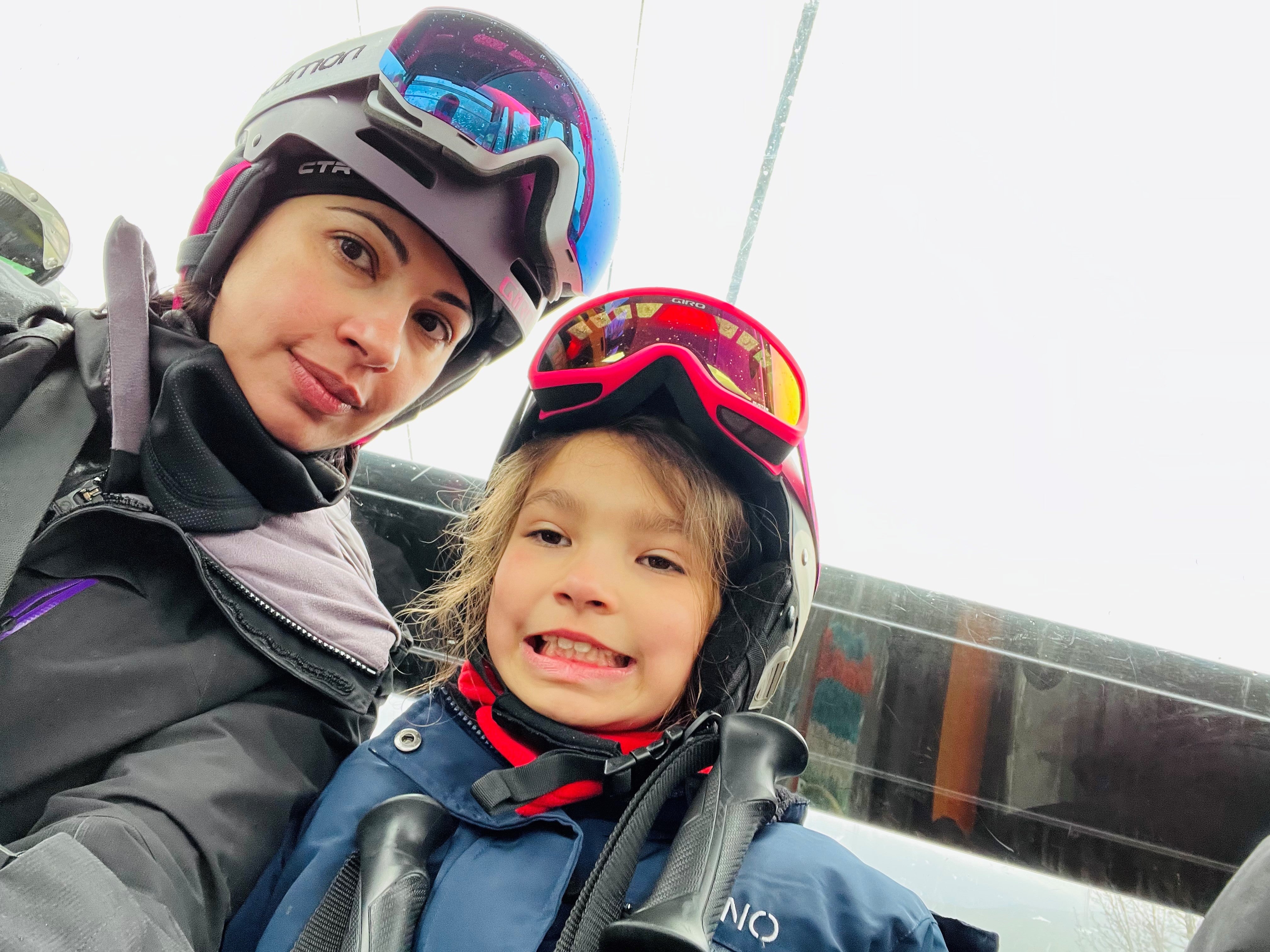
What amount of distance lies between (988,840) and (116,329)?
1.85 m

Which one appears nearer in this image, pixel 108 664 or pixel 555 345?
pixel 108 664

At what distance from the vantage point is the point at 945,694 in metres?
1.66

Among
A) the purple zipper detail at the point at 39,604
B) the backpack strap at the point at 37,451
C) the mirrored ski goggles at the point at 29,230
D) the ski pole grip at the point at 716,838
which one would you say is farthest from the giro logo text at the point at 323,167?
the mirrored ski goggles at the point at 29,230

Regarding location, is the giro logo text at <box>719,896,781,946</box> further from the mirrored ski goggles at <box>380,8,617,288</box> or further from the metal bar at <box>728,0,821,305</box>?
the metal bar at <box>728,0,821,305</box>

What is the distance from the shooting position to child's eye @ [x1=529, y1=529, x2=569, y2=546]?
1093 millimetres

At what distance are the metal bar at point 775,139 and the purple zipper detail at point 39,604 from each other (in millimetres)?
1375

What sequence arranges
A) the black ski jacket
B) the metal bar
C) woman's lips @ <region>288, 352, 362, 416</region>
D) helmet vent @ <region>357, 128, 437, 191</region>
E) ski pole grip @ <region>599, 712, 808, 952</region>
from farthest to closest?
the metal bar → helmet vent @ <region>357, 128, 437, 191</region> → woman's lips @ <region>288, 352, 362, 416</region> → the black ski jacket → ski pole grip @ <region>599, 712, 808, 952</region>

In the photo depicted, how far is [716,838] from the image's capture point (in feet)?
2.56

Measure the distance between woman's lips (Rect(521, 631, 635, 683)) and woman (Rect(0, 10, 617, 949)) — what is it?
262 mm

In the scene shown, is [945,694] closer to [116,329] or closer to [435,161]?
[435,161]

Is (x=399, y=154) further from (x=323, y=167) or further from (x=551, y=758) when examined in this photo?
(x=551, y=758)

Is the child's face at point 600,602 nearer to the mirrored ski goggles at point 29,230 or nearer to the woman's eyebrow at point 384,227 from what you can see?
the woman's eyebrow at point 384,227

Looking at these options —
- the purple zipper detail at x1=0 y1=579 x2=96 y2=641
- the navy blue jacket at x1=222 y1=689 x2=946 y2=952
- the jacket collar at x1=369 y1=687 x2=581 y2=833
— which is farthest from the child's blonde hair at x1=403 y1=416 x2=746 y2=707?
the purple zipper detail at x1=0 y1=579 x2=96 y2=641

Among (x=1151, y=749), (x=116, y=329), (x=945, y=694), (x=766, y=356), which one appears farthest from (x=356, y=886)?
(x=1151, y=749)
